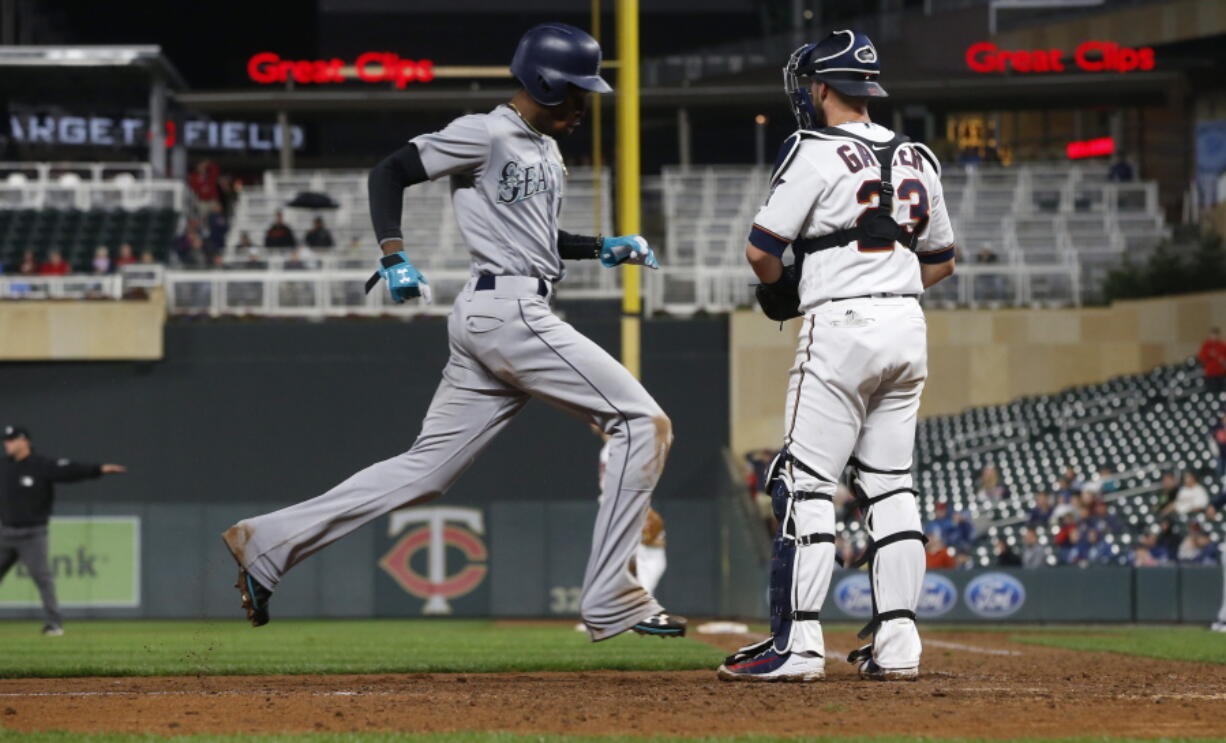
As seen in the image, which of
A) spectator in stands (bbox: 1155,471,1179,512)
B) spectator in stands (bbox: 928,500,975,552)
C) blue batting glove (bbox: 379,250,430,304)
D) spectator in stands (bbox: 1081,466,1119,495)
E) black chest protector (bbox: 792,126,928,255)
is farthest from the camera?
spectator in stands (bbox: 1081,466,1119,495)

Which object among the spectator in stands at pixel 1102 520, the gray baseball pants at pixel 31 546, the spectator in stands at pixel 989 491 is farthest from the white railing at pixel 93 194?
the spectator in stands at pixel 1102 520

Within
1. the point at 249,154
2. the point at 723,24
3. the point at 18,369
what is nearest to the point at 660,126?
the point at 723,24

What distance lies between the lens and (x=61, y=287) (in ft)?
78.6

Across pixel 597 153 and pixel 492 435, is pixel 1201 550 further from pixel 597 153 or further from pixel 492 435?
pixel 492 435

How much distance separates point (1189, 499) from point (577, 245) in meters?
14.5

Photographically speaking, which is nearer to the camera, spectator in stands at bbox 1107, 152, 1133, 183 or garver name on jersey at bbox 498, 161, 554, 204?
garver name on jersey at bbox 498, 161, 554, 204

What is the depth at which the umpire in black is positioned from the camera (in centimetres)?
1576

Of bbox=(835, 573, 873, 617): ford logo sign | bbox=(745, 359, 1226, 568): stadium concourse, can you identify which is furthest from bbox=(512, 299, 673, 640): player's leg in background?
bbox=(745, 359, 1226, 568): stadium concourse

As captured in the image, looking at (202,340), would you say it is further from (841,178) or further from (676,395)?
(841,178)

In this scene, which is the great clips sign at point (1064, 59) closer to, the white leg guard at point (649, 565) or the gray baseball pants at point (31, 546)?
the white leg guard at point (649, 565)

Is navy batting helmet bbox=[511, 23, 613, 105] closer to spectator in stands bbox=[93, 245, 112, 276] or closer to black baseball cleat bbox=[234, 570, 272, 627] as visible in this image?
black baseball cleat bbox=[234, 570, 272, 627]

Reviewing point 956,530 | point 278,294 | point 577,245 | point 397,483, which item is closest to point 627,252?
point 577,245

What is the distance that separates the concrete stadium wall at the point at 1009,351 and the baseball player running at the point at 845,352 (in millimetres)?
17539

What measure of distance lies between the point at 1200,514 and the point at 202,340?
1315 centimetres
